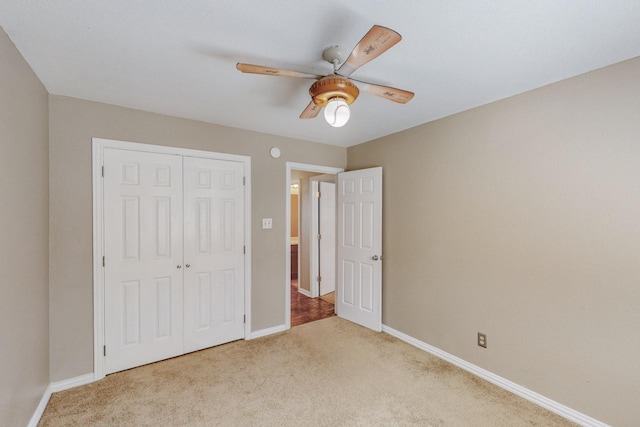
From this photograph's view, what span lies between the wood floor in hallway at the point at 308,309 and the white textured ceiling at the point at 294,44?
270cm

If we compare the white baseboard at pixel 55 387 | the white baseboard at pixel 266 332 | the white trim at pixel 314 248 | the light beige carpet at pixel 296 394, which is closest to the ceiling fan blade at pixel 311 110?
the light beige carpet at pixel 296 394

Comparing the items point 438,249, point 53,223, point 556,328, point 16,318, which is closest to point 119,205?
point 53,223

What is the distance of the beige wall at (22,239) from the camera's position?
145 cm

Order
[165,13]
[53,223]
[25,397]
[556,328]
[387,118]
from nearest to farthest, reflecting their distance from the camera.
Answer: [165,13]
[25,397]
[556,328]
[53,223]
[387,118]

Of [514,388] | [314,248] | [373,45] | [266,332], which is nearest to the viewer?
[373,45]

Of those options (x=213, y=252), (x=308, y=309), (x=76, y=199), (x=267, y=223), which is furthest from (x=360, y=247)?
(x=76, y=199)

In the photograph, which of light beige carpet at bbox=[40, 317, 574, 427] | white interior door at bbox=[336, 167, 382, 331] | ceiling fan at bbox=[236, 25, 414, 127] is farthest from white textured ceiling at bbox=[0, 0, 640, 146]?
light beige carpet at bbox=[40, 317, 574, 427]

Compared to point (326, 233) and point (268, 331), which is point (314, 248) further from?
point (268, 331)

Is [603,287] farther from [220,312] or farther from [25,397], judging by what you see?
[25,397]

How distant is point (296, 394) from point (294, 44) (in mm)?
2425

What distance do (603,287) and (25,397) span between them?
12.0 feet

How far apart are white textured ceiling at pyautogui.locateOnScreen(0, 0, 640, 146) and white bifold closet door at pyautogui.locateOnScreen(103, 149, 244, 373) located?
709 mm

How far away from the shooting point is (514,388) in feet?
7.20

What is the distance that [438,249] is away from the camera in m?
2.78
